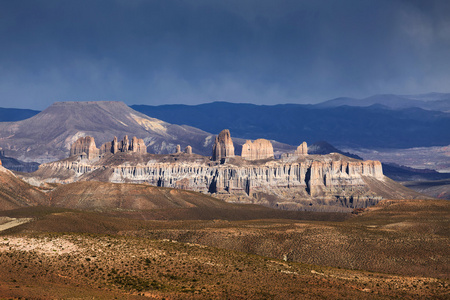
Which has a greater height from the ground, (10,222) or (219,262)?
(10,222)

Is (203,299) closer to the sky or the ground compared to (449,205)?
closer to the ground

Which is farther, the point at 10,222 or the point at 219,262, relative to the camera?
the point at 10,222

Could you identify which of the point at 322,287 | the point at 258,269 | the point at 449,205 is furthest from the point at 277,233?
the point at 449,205

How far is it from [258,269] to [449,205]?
111658 mm

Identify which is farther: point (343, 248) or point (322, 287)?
point (343, 248)

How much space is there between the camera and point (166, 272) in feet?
263

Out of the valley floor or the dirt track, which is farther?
the dirt track

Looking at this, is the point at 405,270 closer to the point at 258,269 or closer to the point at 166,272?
the point at 258,269

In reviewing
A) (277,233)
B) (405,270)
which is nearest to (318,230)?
(277,233)

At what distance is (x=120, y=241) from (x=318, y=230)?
48.9 metres

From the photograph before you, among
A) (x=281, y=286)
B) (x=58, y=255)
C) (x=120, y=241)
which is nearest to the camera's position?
(x=281, y=286)

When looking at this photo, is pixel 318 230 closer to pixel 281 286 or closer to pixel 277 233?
pixel 277 233

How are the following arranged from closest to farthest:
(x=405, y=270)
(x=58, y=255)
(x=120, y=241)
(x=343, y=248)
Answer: (x=58, y=255) → (x=120, y=241) → (x=405, y=270) → (x=343, y=248)

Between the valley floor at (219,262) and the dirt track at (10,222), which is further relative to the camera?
the dirt track at (10,222)
